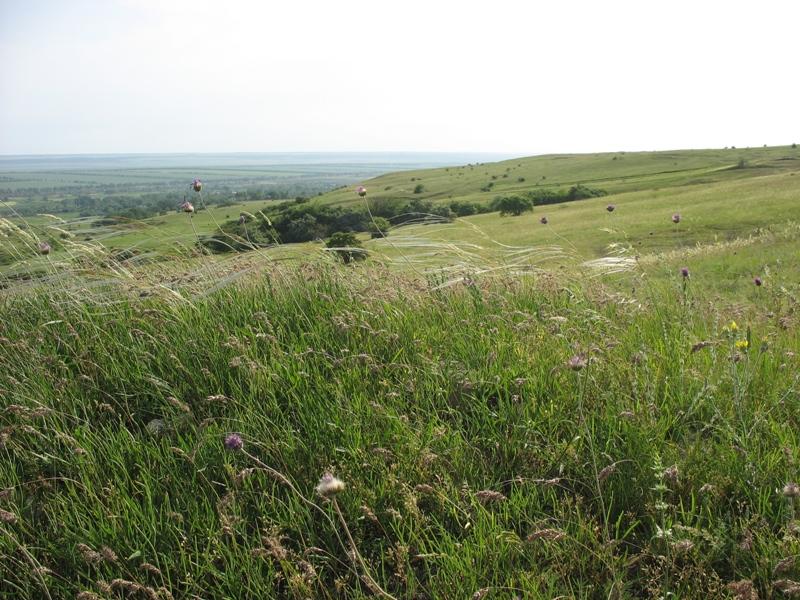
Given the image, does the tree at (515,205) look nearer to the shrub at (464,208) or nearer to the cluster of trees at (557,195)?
the cluster of trees at (557,195)

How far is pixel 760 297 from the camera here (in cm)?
790

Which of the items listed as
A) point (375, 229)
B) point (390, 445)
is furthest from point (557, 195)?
point (390, 445)

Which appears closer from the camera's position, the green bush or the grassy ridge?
the grassy ridge

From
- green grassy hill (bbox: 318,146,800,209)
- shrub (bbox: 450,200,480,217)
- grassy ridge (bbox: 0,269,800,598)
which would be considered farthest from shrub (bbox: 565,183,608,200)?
grassy ridge (bbox: 0,269,800,598)

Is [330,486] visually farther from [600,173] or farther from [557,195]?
[600,173]

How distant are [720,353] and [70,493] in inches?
140

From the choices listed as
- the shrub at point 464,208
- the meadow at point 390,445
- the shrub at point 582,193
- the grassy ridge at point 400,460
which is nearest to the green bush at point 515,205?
the shrub at point 464,208

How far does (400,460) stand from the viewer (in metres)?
2.47

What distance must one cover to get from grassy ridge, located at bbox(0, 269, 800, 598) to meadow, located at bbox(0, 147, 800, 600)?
0.02 meters

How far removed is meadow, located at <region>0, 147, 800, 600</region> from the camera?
79.8 inches

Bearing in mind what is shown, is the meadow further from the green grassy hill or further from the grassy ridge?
the green grassy hill

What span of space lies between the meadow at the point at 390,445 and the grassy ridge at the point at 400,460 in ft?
0.05

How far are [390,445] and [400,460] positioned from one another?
130mm

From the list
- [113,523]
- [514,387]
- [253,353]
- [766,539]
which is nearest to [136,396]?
[253,353]
